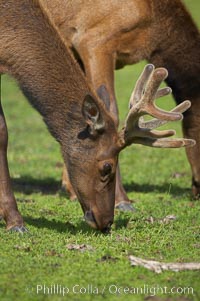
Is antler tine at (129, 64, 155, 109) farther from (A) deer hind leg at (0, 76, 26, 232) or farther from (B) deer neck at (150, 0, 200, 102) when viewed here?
(B) deer neck at (150, 0, 200, 102)

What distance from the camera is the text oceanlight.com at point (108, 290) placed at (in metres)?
6.29

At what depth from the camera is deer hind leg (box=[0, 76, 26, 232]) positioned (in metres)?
8.31

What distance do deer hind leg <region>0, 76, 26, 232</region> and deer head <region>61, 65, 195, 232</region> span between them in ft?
2.06

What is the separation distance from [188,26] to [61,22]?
1.61 m

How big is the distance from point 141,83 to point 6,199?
67.0 inches

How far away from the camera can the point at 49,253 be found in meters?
7.31

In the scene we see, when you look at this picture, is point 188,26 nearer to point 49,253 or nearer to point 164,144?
point 164,144

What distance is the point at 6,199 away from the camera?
843 centimetres

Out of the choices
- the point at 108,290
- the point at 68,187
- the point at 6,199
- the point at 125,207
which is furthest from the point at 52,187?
the point at 108,290

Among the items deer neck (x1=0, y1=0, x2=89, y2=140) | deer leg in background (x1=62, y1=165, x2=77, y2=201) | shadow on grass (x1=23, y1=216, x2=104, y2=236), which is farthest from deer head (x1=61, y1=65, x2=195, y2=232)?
deer leg in background (x1=62, y1=165, x2=77, y2=201)

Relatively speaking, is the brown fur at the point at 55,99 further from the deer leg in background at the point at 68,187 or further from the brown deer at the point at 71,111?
the deer leg in background at the point at 68,187

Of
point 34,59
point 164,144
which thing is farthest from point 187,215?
point 34,59

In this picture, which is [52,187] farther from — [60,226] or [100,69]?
[60,226]

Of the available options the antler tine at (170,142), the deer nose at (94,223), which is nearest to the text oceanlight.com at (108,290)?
the deer nose at (94,223)
